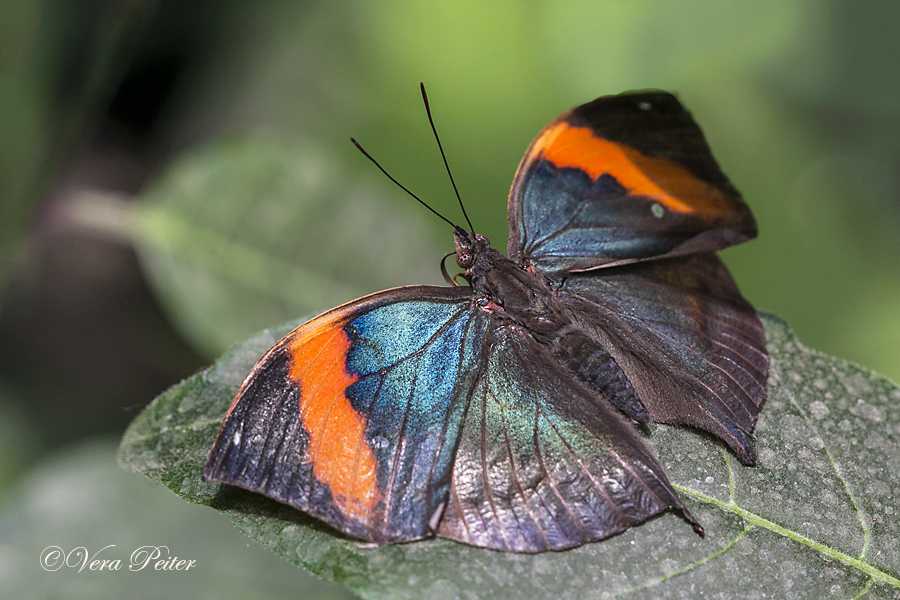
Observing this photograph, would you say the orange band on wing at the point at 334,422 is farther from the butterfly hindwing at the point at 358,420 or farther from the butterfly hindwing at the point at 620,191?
the butterfly hindwing at the point at 620,191

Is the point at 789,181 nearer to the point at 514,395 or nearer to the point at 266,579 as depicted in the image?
the point at 514,395

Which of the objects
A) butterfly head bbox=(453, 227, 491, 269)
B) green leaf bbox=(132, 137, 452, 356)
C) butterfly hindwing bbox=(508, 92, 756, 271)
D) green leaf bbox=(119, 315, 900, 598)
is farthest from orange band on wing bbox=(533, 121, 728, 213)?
green leaf bbox=(132, 137, 452, 356)

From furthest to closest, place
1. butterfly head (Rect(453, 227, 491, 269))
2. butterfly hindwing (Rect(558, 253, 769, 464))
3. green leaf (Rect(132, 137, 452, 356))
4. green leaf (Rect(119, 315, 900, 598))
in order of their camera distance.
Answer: green leaf (Rect(132, 137, 452, 356)), butterfly head (Rect(453, 227, 491, 269)), butterfly hindwing (Rect(558, 253, 769, 464)), green leaf (Rect(119, 315, 900, 598))

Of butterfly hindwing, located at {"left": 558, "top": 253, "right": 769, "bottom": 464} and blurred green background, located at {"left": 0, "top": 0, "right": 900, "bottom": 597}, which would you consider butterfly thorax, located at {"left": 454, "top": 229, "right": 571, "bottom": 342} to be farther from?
blurred green background, located at {"left": 0, "top": 0, "right": 900, "bottom": 597}

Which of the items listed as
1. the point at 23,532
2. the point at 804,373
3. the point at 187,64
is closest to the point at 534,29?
the point at 187,64

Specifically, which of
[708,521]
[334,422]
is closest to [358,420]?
[334,422]

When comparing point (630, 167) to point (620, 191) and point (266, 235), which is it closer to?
point (620, 191)
